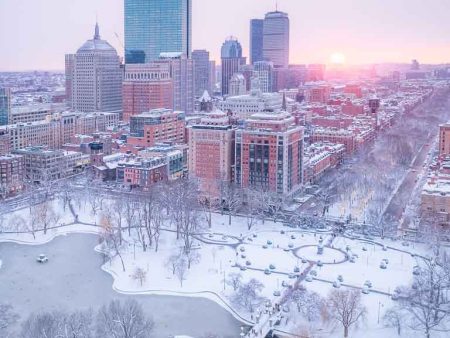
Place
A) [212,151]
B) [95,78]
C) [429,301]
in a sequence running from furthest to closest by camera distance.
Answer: [95,78] → [212,151] → [429,301]

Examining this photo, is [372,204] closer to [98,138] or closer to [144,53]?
[98,138]

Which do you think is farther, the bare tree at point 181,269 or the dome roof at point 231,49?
the dome roof at point 231,49

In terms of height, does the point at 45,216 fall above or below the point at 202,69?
below

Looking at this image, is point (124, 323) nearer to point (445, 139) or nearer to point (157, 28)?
point (445, 139)

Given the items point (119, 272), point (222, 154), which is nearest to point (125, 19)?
point (222, 154)

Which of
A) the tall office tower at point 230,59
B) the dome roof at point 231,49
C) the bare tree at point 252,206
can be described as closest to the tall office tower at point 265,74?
the tall office tower at point 230,59

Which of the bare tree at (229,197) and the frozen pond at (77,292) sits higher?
the bare tree at (229,197)

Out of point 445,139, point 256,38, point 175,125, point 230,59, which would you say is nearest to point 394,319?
point 445,139

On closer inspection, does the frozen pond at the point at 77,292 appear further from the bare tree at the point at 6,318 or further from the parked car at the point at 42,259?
the bare tree at the point at 6,318
